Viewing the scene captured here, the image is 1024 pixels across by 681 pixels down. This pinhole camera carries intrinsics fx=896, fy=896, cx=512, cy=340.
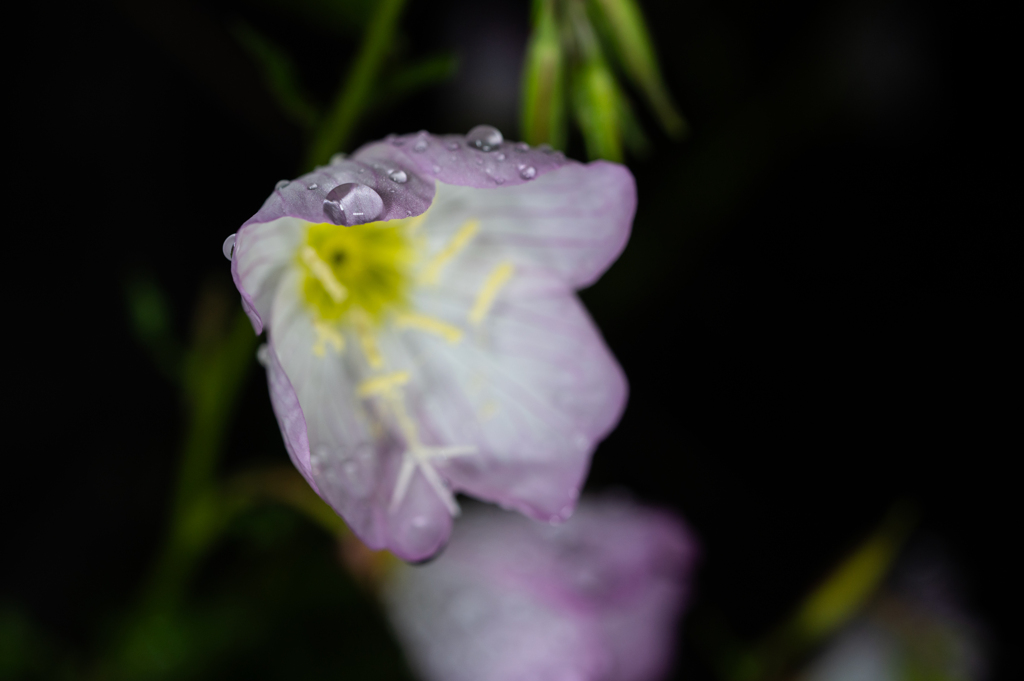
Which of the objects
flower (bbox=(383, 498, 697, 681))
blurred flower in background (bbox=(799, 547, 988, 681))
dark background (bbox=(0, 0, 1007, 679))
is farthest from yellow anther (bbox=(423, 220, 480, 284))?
blurred flower in background (bbox=(799, 547, 988, 681))

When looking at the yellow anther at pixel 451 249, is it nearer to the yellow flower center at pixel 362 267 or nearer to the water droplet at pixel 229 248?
the yellow flower center at pixel 362 267

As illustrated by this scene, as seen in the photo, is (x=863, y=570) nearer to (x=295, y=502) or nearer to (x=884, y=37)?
(x=295, y=502)

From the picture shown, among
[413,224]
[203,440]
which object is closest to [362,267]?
[413,224]

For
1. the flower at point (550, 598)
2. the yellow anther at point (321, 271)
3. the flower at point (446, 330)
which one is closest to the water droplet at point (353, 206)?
the flower at point (446, 330)

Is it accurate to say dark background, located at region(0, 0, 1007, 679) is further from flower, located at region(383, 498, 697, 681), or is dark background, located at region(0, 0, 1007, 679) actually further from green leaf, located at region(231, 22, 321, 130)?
green leaf, located at region(231, 22, 321, 130)

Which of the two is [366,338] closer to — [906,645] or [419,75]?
[419,75]
